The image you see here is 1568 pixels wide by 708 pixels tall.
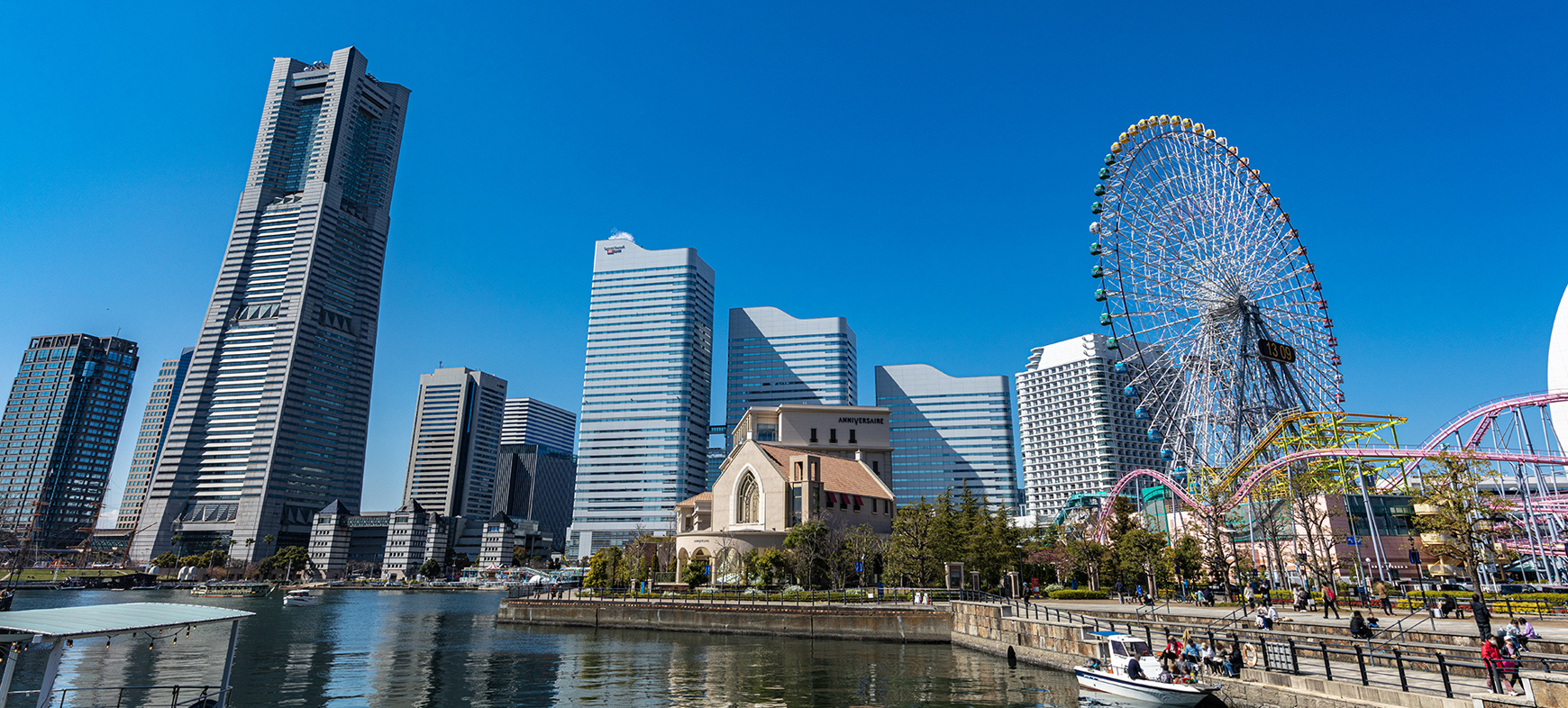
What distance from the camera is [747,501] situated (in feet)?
281

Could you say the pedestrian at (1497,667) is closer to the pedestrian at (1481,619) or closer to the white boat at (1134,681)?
the pedestrian at (1481,619)

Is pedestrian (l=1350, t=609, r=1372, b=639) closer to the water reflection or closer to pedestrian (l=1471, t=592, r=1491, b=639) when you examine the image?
pedestrian (l=1471, t=592, r=1491, b=639)

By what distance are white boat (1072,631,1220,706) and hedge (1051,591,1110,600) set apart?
31.8m

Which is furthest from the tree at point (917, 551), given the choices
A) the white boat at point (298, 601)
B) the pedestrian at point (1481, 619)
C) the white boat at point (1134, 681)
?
the white boat at point (298, 601)

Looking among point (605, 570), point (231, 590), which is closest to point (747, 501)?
point (605, 570)

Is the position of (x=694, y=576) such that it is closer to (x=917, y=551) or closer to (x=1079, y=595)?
(x=917, y=551)

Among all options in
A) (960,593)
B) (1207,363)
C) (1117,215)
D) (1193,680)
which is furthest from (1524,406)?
(1193,680)

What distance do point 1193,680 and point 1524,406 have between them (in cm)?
5885

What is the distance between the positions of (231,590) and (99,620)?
489 feet

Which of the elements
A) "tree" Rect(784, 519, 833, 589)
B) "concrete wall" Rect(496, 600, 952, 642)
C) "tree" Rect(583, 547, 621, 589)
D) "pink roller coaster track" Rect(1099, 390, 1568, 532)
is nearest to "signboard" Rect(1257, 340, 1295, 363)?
"pink roller coaster track" Rect(1099, 390, 1568, 532)

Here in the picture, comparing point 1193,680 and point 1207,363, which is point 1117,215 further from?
point 1193,680

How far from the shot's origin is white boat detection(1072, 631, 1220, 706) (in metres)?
27.8

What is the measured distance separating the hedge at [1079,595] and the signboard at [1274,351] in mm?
27651

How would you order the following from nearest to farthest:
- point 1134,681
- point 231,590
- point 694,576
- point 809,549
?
point 1134,681 → point 809,549 → point 694,576 → point 231,590
